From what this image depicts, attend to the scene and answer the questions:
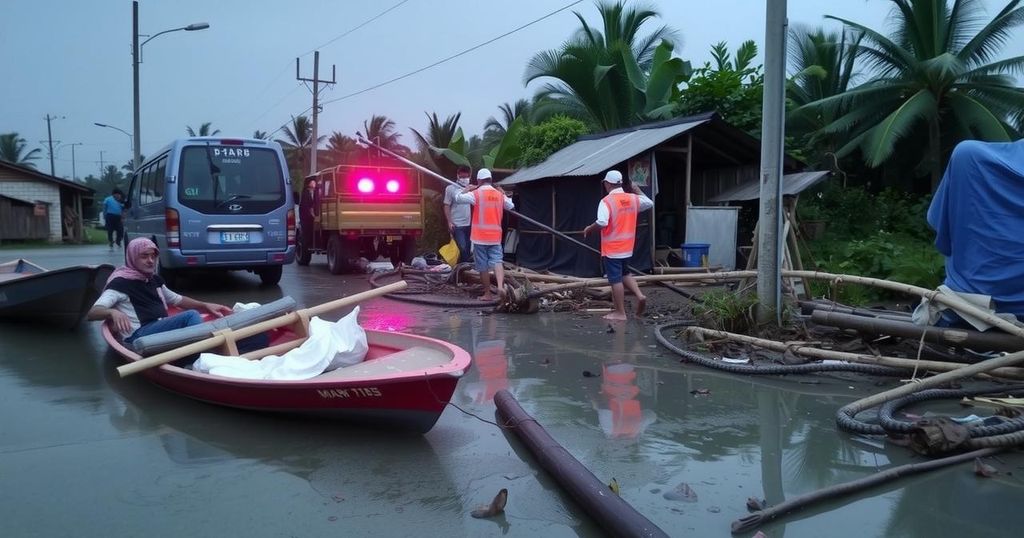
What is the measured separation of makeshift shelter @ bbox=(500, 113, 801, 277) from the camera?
12844 mm

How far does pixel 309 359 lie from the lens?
4.82 m

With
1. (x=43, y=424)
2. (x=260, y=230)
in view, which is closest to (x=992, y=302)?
(x=43, y=424)

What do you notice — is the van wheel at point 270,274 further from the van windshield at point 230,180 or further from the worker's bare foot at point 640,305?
the worker's bare foot at point 640,305

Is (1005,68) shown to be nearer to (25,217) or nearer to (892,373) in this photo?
(892,373)

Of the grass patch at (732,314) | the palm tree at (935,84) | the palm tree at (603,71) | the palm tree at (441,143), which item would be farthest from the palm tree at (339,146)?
the grass patch at (732,314)

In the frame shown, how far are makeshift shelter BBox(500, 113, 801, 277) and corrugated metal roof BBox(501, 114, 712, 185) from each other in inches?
1.1

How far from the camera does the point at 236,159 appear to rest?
1117 cm

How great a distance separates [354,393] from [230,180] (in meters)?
8.08

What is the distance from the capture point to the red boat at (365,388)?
400 cm

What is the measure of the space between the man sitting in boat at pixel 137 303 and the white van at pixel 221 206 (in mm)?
5073

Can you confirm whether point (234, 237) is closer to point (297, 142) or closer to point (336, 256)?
point (336, 256)

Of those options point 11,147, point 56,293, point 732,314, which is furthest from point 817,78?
point 11,147

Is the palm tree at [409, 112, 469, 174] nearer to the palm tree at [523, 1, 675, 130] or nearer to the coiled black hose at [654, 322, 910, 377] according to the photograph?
the palm tree at [523, 1, 675, 130]

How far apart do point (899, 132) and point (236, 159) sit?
14.7 m
